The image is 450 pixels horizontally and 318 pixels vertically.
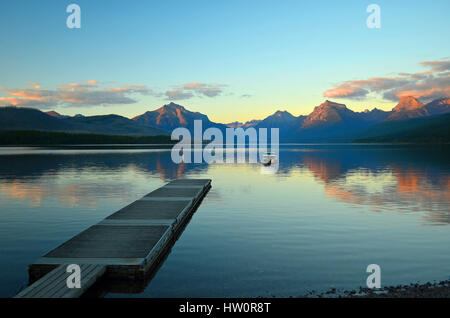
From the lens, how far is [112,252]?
583 inches

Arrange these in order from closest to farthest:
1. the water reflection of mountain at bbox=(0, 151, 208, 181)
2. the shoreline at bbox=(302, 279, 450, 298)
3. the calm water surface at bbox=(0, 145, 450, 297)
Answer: the shoreline at bbox=(302, 279, 450, 298) < the calm water surface at bbox=(0, 145, 450, 297) < the water reflection of mountain at bbox=(0, 151, 208, 181)

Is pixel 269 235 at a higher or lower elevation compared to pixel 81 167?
lower

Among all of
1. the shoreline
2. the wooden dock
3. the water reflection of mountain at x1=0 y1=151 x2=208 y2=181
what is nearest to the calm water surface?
the shoreline

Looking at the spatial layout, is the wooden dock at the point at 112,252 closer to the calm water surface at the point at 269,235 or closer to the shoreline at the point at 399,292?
the calm water surface at the point at 269,235

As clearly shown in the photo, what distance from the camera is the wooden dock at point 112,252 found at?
39.0ft

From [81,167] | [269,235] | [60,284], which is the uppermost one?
[60,284]

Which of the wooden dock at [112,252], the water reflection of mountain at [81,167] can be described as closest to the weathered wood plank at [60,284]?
the wooden dock at [112,252]

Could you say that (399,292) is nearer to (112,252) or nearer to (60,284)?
(112,252)

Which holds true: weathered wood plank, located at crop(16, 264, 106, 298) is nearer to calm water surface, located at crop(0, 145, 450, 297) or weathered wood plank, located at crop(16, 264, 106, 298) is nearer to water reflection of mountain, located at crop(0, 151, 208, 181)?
calm water surface, located at crop(0, 145, 450, 297)

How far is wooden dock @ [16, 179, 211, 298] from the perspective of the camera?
11875 millimetres

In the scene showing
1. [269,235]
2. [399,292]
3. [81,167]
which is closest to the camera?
[399,292]

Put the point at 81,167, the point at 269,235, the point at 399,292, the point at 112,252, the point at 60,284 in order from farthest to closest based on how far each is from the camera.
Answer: the point at 81,167
the point at 269,235
the point at 112,252
the point at 399,292
the point at 60,284

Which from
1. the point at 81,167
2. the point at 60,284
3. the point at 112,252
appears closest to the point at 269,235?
the point at 112,252

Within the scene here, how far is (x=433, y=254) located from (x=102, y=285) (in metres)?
13.5
